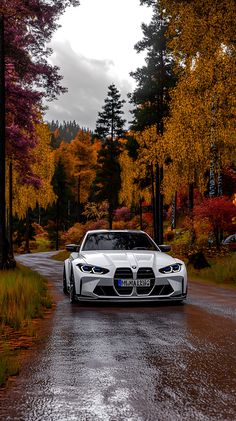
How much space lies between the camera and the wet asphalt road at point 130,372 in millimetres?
3736

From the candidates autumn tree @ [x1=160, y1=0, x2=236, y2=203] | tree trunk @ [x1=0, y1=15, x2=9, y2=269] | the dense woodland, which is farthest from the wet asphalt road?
autumn tree @ [x1=160, y1=0, x2=236, y2=203]

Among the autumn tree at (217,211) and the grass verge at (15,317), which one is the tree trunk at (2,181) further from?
the autumn tree at (217,211)

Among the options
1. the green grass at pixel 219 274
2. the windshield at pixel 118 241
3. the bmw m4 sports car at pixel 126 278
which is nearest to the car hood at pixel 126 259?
the bmw m4 sports car at pixel 126 278

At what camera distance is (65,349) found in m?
6.03

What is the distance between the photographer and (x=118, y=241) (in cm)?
1140

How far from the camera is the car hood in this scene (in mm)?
9680

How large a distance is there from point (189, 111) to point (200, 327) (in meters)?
17.1

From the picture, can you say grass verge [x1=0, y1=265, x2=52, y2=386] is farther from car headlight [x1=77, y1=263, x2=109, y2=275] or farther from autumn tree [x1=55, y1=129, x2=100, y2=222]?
autumn tree [x1=55, y1=129, x2=100, y2=222]

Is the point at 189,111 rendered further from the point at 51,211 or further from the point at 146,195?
the point at 51,211

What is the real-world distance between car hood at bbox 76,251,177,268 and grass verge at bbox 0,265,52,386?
1267mm

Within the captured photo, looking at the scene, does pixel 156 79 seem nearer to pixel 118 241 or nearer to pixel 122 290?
pixel 118 241

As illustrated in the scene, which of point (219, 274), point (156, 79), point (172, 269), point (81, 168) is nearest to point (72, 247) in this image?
point (172, 269)

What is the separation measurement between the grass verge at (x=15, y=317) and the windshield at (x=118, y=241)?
153cm

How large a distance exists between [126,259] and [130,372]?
505 centimetres
